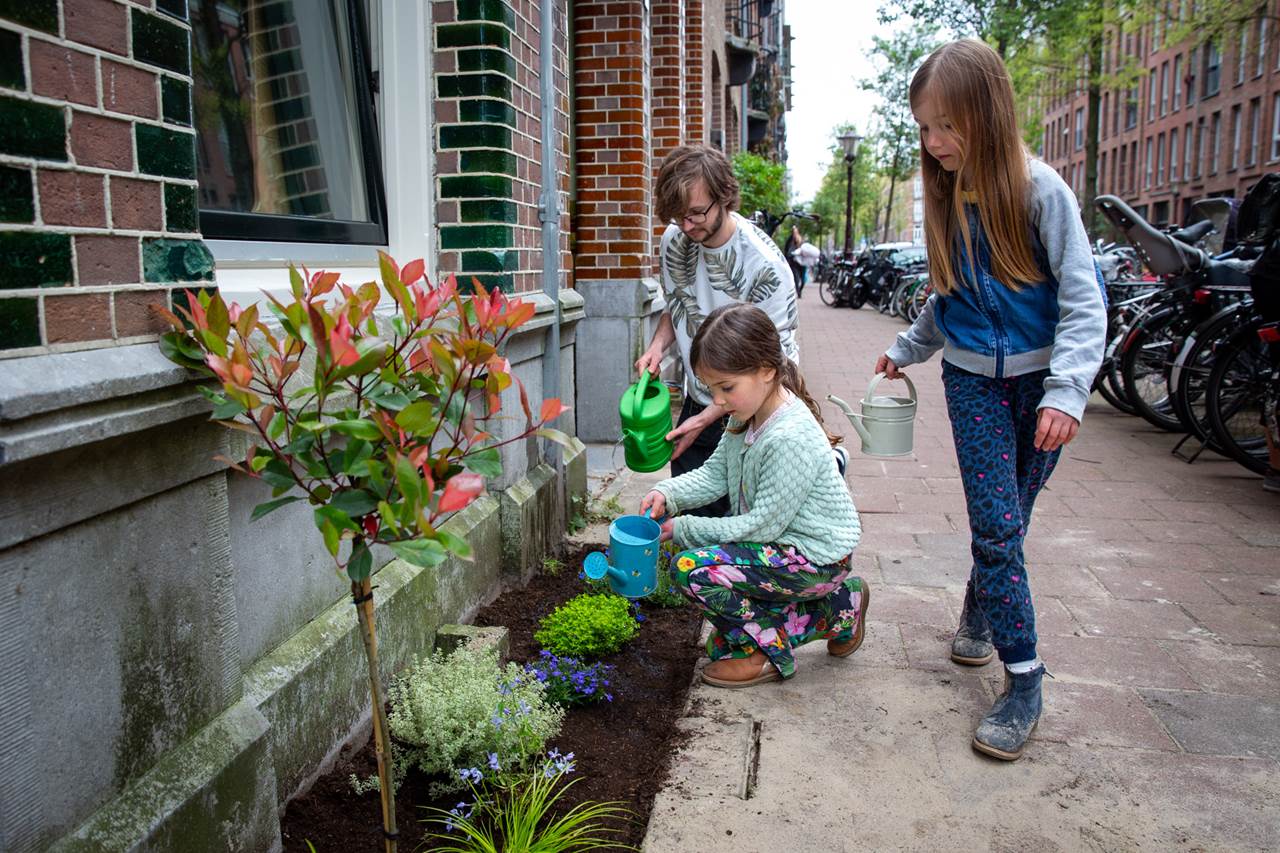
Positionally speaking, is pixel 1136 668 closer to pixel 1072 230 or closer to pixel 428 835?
pixel 1072 230

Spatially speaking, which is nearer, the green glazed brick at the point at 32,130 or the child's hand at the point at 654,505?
the green glazed brick at the point at 32,130

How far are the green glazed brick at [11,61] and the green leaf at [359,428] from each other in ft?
2.22

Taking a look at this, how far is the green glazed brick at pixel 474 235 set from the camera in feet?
12.4

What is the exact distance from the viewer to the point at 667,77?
845 centimetres

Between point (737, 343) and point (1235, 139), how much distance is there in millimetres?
42228

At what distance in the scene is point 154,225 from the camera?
1804mm

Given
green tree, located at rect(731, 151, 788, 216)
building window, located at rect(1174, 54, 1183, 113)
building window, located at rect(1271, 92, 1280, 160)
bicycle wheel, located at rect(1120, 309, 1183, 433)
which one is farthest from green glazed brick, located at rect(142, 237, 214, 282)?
building window, located at rect(1174, 54, 1183, 113)

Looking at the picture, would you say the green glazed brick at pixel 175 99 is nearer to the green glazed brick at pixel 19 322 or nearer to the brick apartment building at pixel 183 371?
the brick apartment building at pixel 183 371

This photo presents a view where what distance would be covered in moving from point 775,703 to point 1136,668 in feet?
4.24

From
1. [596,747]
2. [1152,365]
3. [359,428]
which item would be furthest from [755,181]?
[359,428]

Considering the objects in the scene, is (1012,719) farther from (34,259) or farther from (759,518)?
(34,259)

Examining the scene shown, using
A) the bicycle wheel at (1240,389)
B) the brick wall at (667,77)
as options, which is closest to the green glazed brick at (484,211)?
the bicycle wheel at (1240,389)

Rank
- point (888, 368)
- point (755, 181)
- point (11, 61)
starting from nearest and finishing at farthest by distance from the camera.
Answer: point (11, 61) < point (888, 368) < point (755, 181)

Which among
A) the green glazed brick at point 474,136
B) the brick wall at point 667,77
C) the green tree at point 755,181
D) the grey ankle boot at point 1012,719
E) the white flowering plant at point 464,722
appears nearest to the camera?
the white flowering plant at point 464,722
